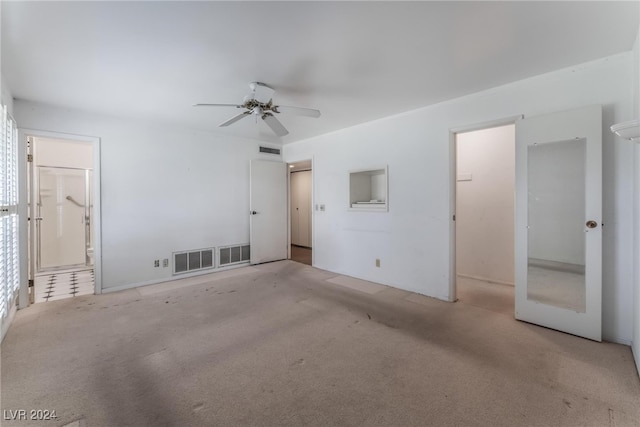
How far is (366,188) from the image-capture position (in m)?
4.68

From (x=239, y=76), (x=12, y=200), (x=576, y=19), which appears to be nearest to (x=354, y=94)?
(x=239, y=76)

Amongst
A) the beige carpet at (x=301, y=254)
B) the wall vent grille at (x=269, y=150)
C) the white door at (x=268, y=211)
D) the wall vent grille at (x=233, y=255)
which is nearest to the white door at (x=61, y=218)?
the wall vent grille at (x=233, y=255)

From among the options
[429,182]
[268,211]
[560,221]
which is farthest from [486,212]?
[268,211]

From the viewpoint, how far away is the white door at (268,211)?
5.17m

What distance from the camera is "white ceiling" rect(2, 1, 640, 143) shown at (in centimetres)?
173

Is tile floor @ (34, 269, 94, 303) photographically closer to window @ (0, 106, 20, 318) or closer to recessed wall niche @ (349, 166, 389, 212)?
window @ (0, 106, 20, 318)

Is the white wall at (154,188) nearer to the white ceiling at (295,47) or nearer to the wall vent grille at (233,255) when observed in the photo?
the wall vent grille at (233,255)

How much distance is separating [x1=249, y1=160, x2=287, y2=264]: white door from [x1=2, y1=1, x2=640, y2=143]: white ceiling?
2.17 m

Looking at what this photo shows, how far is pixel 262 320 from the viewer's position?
2.76m

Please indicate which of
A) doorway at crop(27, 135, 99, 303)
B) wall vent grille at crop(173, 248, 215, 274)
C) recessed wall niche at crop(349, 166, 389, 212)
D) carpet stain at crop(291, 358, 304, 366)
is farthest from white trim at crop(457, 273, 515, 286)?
doorway at crop(27, 135, 99, 303)

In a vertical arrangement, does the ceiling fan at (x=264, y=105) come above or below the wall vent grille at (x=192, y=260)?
above

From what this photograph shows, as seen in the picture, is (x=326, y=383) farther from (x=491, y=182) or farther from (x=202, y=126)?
(x=202, y=126)

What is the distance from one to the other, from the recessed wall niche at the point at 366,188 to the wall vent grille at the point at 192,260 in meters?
2.59

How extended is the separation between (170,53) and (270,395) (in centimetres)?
265
